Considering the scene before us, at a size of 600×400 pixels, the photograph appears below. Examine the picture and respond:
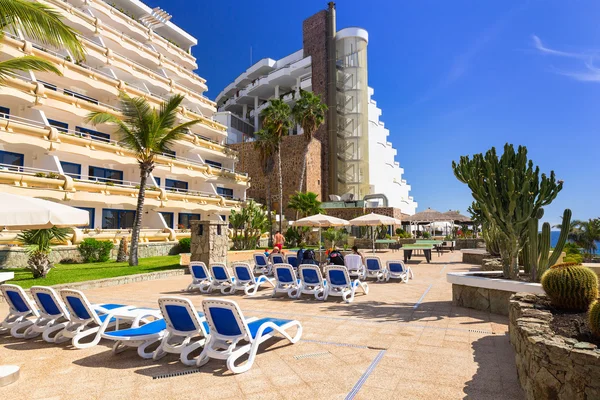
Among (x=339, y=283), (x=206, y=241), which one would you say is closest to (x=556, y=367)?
(x=339, y=283)

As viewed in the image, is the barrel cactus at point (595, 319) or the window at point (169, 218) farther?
the window at point (169, 218)

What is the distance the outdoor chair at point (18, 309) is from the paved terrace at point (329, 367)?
188 millimetres

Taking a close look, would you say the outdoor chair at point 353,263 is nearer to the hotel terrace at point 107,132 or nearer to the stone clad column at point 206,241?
the stone clad column at point 206,241

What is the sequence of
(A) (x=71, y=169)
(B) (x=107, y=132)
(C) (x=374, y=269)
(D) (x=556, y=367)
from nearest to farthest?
(D) (x=556, y=367) < (C) (x=374, y=269) < (A) (x=71, y=169) < (B) (x=107, y=132)

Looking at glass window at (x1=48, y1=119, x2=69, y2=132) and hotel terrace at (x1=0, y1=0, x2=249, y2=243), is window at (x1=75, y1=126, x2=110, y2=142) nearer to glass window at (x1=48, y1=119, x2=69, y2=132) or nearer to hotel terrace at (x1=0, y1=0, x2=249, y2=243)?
hotel terrace at (x1=0, y1=0, x2=249, y2=243)

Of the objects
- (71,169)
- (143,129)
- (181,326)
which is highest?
(143,129)

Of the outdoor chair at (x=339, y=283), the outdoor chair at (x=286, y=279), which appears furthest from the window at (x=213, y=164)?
the outdoor chair at (x=339, y=283)

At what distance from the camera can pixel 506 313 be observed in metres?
7.77

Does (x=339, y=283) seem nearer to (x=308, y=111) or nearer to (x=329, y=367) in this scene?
(x=329, y=367)

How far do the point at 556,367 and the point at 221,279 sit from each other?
904 centimetres

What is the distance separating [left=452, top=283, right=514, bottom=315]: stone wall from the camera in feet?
25.6

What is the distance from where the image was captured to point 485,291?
812 centimetres

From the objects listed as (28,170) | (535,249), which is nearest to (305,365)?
(535,249)

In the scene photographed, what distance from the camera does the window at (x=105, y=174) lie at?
89.6 ft
